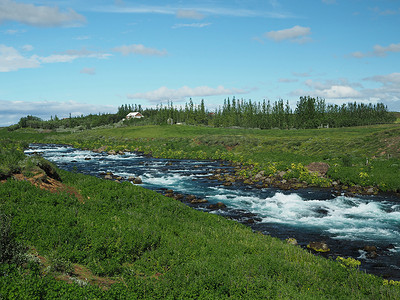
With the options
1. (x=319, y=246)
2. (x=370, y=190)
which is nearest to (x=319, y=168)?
(x=370, y=190)

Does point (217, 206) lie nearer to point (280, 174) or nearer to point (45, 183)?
point (45, 183)

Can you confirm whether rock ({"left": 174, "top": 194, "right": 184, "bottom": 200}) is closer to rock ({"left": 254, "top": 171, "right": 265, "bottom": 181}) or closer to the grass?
rock ({"left": 254, "top": 171, "right": 265, "bottom": 181})

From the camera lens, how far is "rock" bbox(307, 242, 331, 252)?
14.1 metres

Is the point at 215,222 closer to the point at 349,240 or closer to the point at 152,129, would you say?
the point at 349,240

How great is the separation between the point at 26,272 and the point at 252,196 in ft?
63.4

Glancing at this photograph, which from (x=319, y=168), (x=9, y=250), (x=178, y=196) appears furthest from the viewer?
(x=319, y=168)

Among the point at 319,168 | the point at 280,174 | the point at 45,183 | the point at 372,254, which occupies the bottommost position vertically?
the point at 372,254

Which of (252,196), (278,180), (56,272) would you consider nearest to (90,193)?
(56,272)

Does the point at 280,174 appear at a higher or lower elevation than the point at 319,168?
lower

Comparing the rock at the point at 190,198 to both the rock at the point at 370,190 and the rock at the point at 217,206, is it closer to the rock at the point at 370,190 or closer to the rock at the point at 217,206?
the rock at the point at 217,206

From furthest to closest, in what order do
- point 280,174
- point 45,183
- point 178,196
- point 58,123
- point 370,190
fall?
point 58,123
point 280,174
point 370,190
point 178,196
point 45,183

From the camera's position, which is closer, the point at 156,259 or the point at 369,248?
the point at 156,259

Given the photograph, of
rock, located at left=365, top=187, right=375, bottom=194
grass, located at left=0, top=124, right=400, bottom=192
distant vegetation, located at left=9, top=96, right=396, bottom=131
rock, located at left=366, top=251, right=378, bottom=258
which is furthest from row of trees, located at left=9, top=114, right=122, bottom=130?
rock, located at left=366, top=251, right=378, bottom=258

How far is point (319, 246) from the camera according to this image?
1423cm
